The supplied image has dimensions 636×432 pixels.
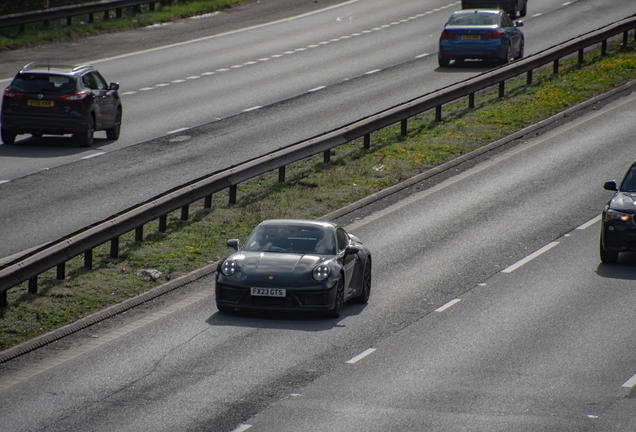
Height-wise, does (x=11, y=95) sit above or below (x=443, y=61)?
above

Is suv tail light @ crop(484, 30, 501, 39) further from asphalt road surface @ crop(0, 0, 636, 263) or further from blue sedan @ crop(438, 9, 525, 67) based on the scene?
asphalt road surface @ crop(0, 0, 636, 263)

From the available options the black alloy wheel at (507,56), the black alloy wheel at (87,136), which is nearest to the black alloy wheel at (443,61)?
the black alloy wheel at (507,56)

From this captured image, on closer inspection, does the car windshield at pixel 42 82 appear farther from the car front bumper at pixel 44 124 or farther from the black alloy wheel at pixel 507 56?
the black alloy wheel at pixel 507 56

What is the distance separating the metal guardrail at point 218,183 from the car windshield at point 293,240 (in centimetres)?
246

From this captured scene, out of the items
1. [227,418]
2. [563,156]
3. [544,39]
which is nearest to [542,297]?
[227,418]

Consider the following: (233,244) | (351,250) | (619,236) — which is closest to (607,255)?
(619,236)

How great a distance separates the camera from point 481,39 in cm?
3098

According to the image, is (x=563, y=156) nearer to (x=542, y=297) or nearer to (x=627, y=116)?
(x=627, y=116)

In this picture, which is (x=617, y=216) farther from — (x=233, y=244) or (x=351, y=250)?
(x=233, y=244)

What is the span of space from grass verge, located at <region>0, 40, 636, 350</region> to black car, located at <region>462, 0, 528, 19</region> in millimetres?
8962

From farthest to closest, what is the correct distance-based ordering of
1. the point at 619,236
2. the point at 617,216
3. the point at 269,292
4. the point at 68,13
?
the point at 68,13 < the point at 617,216 < the point at 619,236 < the point at 269,292

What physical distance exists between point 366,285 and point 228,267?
6.87 feet

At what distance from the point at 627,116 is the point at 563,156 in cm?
470

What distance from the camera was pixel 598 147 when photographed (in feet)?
76.7
